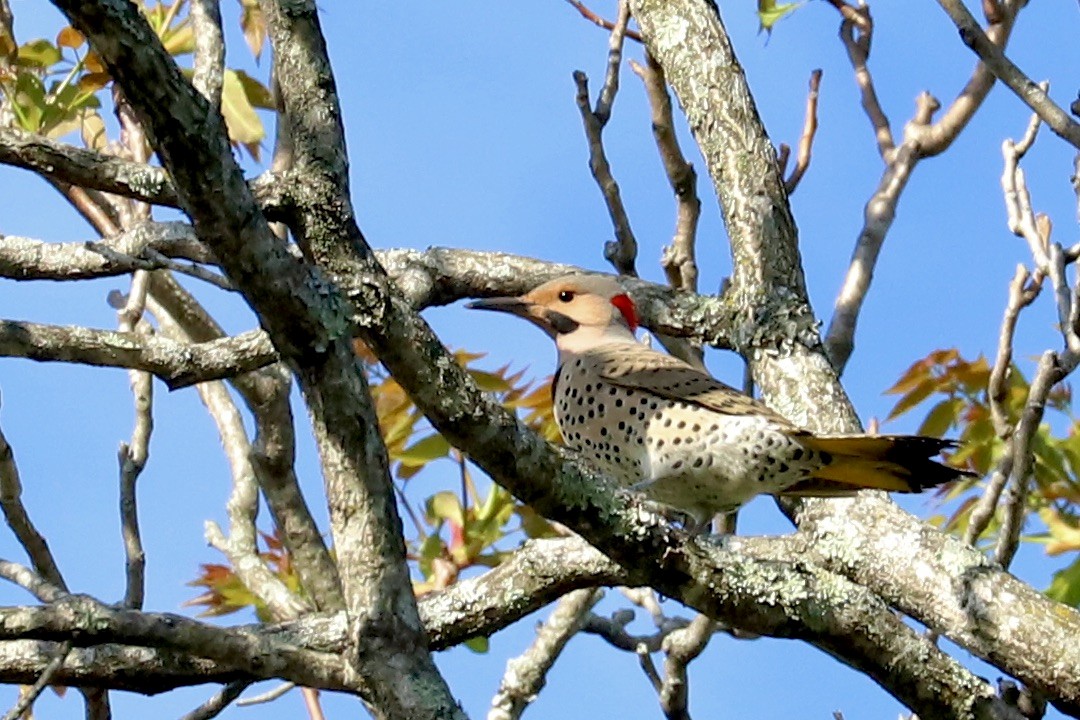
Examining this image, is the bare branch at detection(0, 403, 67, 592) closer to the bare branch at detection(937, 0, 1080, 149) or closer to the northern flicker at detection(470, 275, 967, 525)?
the northern flicker at detection(470, 275, 967, 525)

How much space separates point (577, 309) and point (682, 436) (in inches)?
34.2

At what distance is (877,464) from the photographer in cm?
359

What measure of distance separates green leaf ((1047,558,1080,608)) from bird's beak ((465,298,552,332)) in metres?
1.71

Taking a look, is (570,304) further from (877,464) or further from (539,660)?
(877,464)

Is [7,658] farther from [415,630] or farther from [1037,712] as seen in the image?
[1037,712]

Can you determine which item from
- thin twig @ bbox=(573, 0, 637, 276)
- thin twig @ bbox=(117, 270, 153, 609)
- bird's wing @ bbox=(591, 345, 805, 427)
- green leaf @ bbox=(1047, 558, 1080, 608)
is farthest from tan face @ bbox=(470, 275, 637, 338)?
green leaf @ bbox=(1047, 558, 1080, 608)

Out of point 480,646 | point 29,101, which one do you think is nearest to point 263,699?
point 480,646

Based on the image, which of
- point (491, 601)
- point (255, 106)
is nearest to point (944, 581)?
point (491, 601)

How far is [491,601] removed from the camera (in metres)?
3.15

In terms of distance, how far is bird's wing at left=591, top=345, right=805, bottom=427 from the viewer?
393cm

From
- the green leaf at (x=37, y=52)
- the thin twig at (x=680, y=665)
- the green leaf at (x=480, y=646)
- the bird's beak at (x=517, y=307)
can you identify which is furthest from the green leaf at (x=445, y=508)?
the green leaf at (x=37, y=52)

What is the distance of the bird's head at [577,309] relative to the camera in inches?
180

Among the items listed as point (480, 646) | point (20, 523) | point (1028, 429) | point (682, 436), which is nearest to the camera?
point (1028, 429)

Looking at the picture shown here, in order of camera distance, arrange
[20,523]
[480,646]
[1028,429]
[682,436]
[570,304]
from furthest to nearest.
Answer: [570,304], [682,436], [480,646], [20,523], [1028,429]
